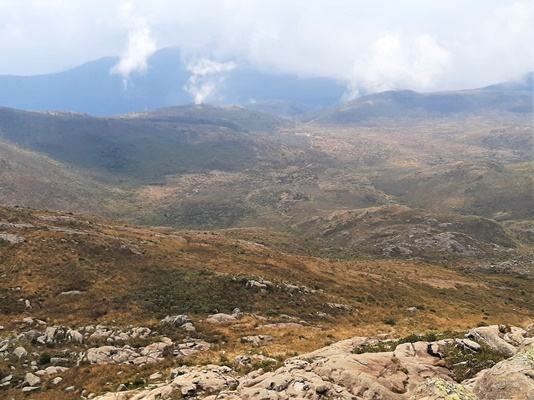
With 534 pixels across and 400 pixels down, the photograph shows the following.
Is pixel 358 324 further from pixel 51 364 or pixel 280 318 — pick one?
pixel 51 364

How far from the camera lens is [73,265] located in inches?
2062

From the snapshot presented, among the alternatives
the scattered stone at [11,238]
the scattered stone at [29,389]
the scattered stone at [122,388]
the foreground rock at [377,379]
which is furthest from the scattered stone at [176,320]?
the scattered stone at [11,238]

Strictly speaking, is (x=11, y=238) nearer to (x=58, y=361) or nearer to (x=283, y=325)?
(x=58, y=361)

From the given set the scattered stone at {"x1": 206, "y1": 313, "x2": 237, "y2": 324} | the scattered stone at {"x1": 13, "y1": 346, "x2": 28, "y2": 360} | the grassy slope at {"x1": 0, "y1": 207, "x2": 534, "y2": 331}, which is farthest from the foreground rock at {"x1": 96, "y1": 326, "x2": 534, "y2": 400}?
the grassy slope at {"x1": 0, "y1": 207, "x2": 534, "y2": 331}

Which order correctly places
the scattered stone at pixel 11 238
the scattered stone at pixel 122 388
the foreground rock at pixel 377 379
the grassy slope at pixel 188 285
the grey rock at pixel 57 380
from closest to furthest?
the foreground rock at pixel 377 379 → the scattered stone at pixel 122 388 → the grey rock at pixel 57 380 → the grassy slope at pixel 188 285 → the scattered stone at pixel 11 238

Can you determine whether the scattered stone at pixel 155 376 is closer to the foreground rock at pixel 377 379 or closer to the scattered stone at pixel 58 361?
the foreground rock at pixel 377 379

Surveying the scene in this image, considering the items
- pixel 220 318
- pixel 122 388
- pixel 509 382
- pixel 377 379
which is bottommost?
pixel 220 318

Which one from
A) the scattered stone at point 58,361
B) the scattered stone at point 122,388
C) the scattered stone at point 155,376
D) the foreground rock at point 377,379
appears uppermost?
the foreground rock at point 377,379

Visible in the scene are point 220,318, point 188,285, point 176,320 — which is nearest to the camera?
point 176,320

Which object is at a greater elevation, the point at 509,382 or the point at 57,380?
the point at 509,382

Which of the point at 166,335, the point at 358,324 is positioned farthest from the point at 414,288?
the point at 166,335

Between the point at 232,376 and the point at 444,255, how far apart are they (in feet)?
374

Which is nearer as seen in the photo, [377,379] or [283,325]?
[377,379]

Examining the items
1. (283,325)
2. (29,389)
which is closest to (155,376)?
(29,389)
